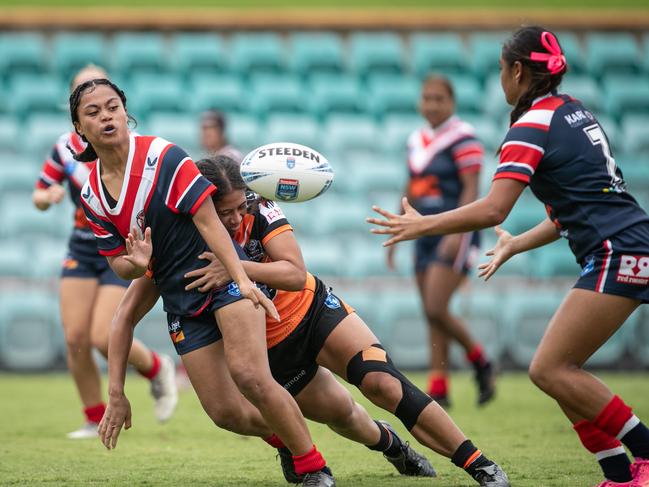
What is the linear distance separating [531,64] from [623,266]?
1.02 metres

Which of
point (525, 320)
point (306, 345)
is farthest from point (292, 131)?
point (306, 345)

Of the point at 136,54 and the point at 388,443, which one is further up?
the point at 136,54

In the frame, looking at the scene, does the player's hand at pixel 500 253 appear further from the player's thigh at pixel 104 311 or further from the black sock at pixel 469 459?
the player's thigh at pixel 104 311

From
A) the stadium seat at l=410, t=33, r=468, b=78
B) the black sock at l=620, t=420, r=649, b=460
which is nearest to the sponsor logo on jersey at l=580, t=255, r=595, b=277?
the black sock at l=620, t=420, r=649, b=460

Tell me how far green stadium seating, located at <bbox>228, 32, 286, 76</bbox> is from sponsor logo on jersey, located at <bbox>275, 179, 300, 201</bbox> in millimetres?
9059

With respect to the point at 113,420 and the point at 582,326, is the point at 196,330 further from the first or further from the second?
the point at 582,326

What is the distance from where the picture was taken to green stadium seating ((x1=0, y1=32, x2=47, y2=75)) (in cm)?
1302

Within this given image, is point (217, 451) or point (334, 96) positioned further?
point (334, 96)

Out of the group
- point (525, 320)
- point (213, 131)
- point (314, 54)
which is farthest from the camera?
point (314, 54)

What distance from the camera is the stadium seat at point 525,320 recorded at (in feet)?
34.1

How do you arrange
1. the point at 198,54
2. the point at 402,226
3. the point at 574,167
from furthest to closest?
the point at 198,54 < the point at 574,167 < the point at 402,226

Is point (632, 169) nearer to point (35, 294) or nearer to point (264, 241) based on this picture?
point (35, 294)

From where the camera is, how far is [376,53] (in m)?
13.6

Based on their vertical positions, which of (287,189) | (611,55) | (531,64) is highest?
(611,55)
